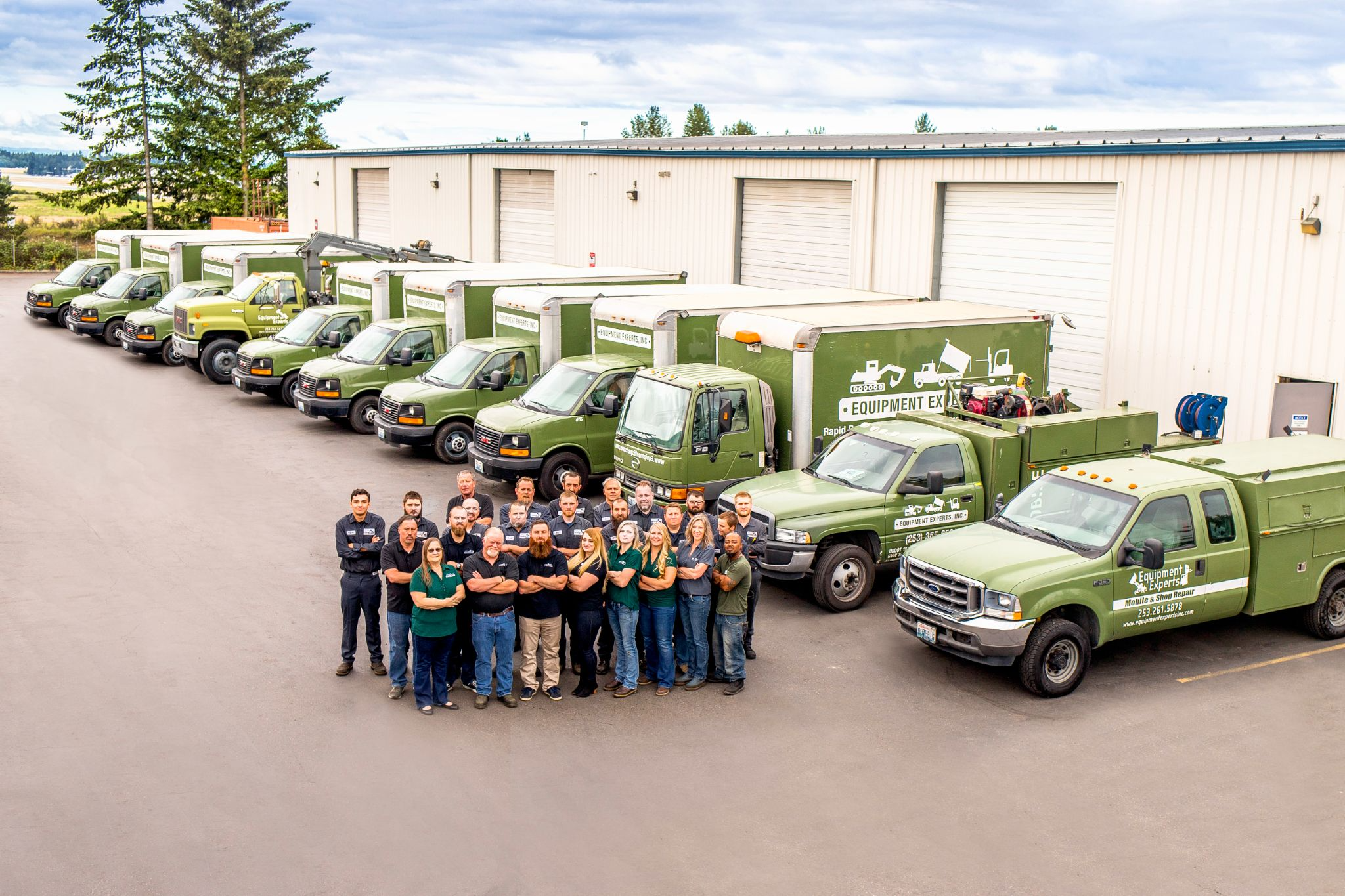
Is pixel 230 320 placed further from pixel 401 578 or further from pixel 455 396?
pixel 401 578

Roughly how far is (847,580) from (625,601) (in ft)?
11.3

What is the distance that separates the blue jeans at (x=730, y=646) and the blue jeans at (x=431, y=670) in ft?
7.36

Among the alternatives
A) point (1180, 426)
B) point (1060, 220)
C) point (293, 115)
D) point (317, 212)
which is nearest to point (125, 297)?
point (317, 212)

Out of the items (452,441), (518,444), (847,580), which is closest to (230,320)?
(452,441)

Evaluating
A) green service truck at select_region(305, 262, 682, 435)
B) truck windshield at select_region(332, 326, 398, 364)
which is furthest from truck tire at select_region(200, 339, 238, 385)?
truck windshield at select_region(332, 326, 398, 364)

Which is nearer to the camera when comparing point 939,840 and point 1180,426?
point 939,840

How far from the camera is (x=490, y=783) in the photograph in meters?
8.98

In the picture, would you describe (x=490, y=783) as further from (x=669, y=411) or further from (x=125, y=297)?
(x=125, y=297)

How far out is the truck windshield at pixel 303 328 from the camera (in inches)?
979

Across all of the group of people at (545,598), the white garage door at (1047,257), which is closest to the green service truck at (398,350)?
the white garage door at (1047,257)

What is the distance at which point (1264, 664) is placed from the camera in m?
11.8

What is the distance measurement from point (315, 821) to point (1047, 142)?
17.3 m

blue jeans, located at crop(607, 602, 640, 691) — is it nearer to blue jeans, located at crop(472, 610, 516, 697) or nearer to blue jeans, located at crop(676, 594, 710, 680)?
A: blue jeans, located at crop(676, 594, 710, 680)

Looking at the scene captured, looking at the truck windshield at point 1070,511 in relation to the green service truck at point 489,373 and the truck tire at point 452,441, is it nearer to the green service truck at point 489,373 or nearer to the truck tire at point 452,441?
the green service truck at point 489,373
